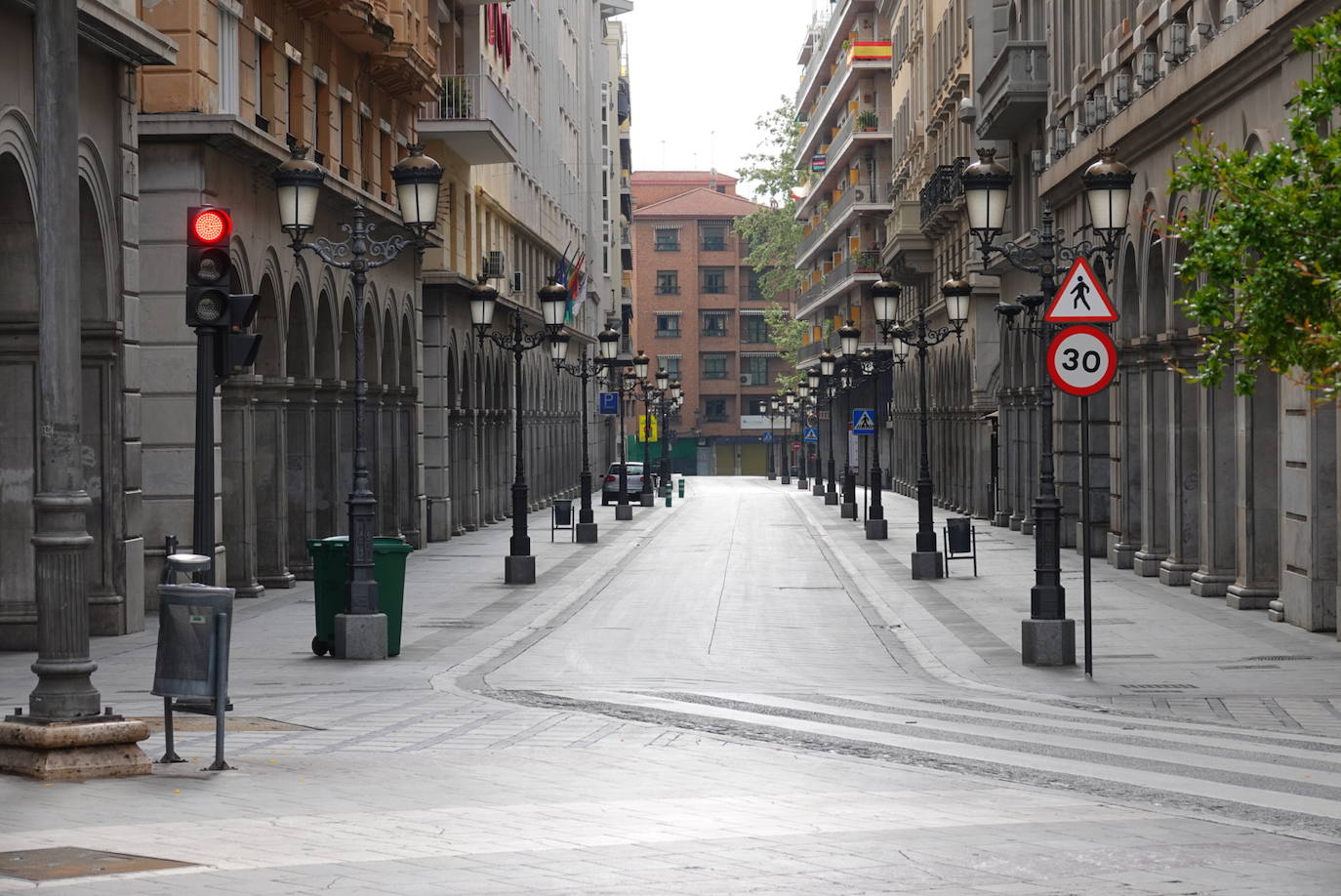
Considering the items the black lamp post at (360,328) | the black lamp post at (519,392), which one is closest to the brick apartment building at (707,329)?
the black lamp post at (519,392)

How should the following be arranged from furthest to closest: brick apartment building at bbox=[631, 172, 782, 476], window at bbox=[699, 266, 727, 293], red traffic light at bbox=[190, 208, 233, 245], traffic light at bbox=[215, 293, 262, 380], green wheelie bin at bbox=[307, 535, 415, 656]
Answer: window at bbox=[699, 266, 727, 293] < brick apartment building at bbox=[631, 172, 782, 476] < green wheelie bin at bbox=[307, 535, 415, 656] < traffic light at bbox=[215, 293, 262, 380] < red traffic light at bbox=[190, 208, 233, 245]

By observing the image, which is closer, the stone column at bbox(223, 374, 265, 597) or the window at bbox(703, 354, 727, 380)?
the stone column at bbox(223, 374, 265, 597)

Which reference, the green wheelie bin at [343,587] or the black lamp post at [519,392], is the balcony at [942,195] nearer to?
the black lamp post at [519,392]

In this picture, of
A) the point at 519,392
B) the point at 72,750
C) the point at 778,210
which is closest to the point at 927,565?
the point at 519,392

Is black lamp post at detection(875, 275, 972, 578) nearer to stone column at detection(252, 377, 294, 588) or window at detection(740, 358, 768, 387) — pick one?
stone column at detection(252, 377, 294, 588)

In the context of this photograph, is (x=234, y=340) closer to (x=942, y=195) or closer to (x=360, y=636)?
(x=360, y=636)

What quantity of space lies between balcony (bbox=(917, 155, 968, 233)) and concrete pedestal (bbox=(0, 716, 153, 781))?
44.4 meters

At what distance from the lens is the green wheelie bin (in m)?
19.6

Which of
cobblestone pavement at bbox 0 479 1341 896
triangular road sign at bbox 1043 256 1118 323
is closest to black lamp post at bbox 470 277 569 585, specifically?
→ cobblestone pavement at bbox 0 479 1341 896

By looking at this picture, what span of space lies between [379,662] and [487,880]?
1096 centimetres

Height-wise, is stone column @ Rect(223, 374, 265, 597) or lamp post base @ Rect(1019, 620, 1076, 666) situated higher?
stone column @ Rect(223, 374, 265, 597)

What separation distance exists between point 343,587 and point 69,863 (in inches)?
437

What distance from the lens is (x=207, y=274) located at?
1288cm

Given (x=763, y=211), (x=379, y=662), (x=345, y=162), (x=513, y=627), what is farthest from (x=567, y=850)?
(x=763, y=211)
